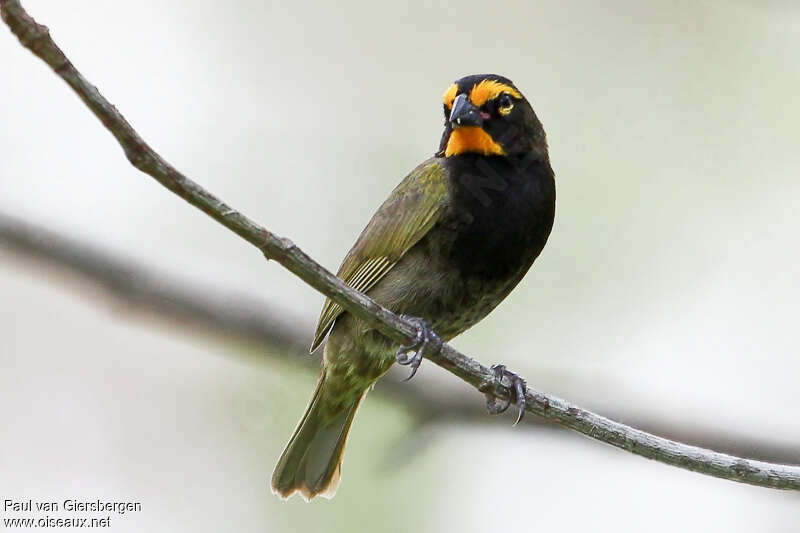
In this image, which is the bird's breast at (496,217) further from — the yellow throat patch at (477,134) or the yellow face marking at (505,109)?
the yellow face marking at (505,109)

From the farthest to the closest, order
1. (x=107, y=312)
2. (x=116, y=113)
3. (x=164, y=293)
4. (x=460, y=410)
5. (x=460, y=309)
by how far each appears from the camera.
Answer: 1. (x=460, y=410)
2. (x=460, y=309)
3. (x=164, y=293)
4. (x=107, y=312)
5. (x=116, y=113)

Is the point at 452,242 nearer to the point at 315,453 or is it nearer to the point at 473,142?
the point at 473,142

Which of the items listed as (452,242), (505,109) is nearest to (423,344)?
(452,242)

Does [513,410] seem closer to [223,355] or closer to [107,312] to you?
[223,355]

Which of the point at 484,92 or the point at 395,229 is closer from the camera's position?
the point at 395,229

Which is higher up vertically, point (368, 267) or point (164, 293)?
point (368, 267)

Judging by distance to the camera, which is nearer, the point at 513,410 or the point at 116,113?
the point at 116,113

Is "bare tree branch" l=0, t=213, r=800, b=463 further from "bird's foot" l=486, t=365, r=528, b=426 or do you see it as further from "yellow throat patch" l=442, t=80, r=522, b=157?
"yellow throat patch" l=442, t=80, r=522, b=157

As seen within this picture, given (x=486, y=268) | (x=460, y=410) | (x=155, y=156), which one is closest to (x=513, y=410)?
(x=460, y=410)
